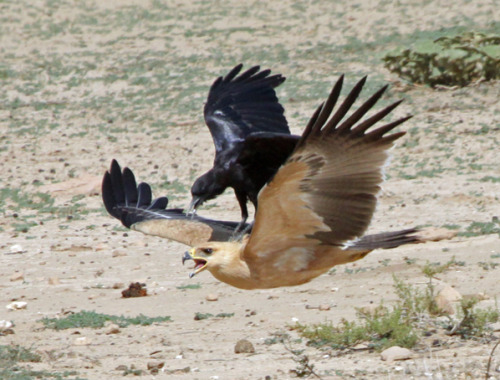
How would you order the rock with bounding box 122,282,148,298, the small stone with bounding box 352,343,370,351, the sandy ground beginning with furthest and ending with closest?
the rock with bounding box 122,282,148,298, the sandy ground, the small stone with bounding box 352,343,370,351

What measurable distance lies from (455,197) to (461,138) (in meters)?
2.35

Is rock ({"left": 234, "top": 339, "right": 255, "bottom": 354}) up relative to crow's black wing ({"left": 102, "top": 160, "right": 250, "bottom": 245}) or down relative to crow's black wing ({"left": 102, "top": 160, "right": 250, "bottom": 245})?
down

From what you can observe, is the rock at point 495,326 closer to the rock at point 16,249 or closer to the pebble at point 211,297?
the pebble at point 211,297

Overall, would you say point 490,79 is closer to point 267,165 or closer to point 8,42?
point 267,165

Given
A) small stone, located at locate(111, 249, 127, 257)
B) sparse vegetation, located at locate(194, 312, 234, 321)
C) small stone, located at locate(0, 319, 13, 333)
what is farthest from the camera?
small stone, located at locate(111, 249, 127, 257)

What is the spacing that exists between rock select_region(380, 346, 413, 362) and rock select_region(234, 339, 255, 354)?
87cm

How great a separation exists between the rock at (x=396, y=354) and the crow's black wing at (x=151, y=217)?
48.0 inches

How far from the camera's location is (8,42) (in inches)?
797

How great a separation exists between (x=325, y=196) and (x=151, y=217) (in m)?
2.58

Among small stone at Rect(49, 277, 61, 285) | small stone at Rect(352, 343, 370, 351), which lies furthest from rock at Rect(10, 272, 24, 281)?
small stone at Rect(352, 343, 370, 351)

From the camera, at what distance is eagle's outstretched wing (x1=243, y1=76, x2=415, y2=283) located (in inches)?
197

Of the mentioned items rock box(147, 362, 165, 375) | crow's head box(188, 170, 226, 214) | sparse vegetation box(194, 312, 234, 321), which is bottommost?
sparse vegetation box(194, 312, 234, 321)

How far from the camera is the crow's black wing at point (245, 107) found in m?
8.78

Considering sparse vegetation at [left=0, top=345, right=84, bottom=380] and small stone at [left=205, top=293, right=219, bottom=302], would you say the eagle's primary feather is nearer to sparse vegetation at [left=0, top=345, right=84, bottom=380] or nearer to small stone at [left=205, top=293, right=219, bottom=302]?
sparse vegetation at [left=0, top=345, right=84, bottom=380]
